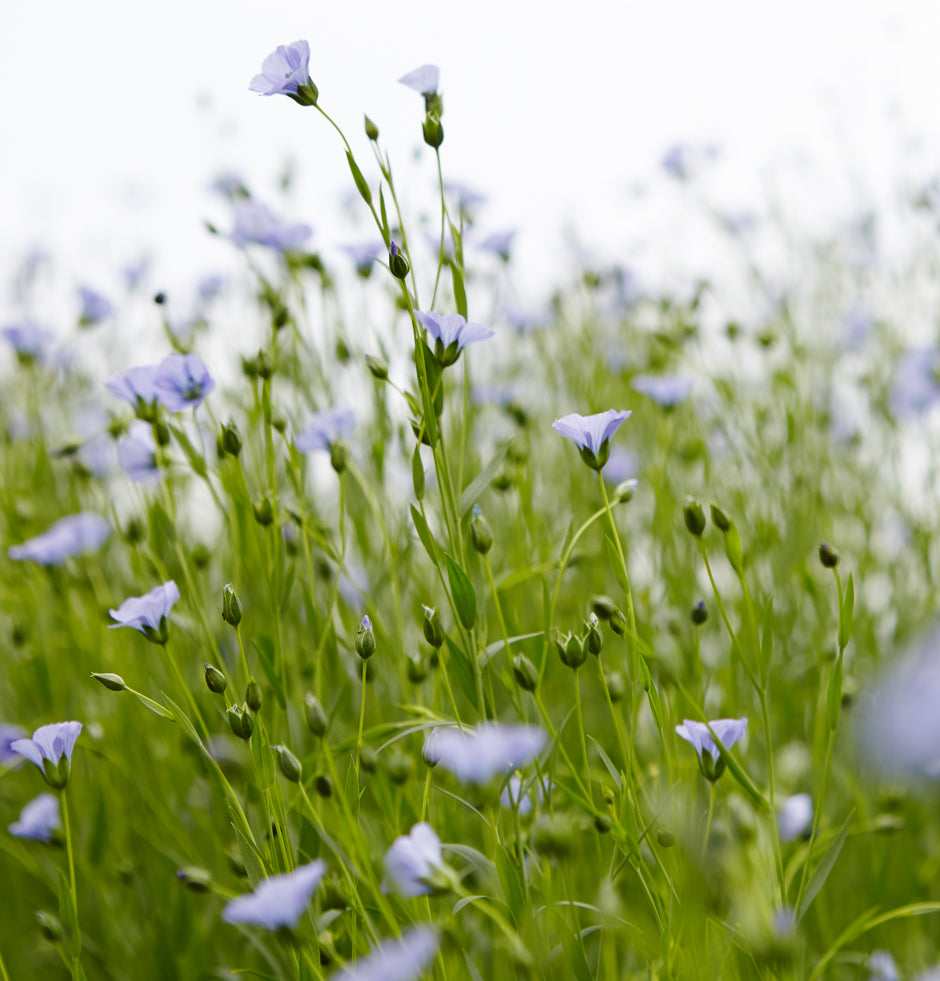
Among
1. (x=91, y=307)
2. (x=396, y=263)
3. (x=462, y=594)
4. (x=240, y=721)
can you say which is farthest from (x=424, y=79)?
(x=91, y=307)

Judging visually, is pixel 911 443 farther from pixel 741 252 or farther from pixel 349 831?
pixel 349 831

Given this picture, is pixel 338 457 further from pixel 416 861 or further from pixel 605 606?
pixel 416 861

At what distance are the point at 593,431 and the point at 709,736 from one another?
25 centimetres

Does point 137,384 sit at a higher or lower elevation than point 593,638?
higher

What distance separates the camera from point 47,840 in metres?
0.91

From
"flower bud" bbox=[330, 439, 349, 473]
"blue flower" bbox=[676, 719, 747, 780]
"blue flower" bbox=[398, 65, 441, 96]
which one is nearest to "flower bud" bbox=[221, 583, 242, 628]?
"flower bud" bbox=[330, 439, 349, 473]

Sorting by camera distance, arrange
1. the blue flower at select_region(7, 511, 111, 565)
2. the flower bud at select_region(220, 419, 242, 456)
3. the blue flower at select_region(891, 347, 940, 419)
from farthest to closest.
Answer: the blue flower at select_region(891, 347, 940, 419) < the blue flower at select_region(7, 511, 111, 565) < the flower bud at select_region(220, 419, 242, 456)

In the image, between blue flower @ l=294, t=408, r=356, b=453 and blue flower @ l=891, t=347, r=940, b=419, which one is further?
blue flower @ l=891, t=347, r=940, b=419

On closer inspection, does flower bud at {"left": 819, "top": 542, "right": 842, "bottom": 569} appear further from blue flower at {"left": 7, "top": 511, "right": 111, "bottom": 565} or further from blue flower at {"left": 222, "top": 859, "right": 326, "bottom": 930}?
blue flower at {"left": 7, "top": 511, "right": 111, "bottom": 565}

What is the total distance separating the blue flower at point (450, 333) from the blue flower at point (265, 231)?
45 centimetres

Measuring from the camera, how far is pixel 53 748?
2.42 feet

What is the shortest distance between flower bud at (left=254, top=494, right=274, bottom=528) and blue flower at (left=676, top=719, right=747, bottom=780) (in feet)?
1.35

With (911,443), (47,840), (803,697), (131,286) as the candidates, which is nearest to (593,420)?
(47,840)

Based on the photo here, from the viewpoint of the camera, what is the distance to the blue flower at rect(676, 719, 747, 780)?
0.67 m
